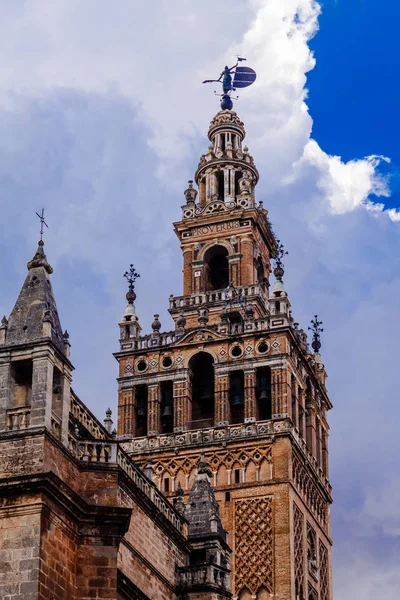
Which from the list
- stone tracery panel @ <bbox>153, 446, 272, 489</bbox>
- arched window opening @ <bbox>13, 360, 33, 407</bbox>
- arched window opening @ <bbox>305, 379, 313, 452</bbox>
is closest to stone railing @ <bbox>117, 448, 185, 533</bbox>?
arched window opening @ <bbox>13, 360, 33, 407</bbox>

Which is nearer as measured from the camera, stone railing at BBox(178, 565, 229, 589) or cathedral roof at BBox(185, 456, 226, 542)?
stone railing at BBox(178, 565, 229, 589)

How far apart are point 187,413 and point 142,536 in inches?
939

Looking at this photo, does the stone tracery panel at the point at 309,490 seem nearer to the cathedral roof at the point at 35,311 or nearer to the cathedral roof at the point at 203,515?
the cathedral roof at the point at 203,515

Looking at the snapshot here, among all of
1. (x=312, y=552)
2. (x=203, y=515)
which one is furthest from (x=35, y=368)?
(x=312, y=552)

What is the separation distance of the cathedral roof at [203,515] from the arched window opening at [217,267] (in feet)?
81.1

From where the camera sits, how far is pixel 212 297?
208 feet

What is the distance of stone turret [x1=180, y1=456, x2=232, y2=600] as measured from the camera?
37.6 metres

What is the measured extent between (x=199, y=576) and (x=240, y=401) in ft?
70.5

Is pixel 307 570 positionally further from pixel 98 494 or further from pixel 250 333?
pixel 98 494

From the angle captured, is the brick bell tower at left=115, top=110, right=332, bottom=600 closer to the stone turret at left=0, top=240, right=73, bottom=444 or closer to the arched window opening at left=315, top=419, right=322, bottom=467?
the arched window opening at left=315, top=419, right=322, bottom=467

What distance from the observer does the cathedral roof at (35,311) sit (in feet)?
100

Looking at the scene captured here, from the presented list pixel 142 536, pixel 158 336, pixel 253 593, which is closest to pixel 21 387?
pixel 142 536

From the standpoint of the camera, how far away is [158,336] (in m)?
61.5

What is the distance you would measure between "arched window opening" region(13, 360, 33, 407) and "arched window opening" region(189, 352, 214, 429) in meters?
30.1
